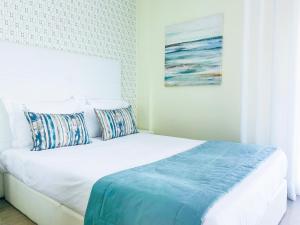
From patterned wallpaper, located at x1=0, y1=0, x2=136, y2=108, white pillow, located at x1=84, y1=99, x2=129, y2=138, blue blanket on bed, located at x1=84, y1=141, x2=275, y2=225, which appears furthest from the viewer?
white pillow, located at x1=84, y1=99, x2=129, y2=138

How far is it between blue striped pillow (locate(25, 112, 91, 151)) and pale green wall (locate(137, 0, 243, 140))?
1.47 meters

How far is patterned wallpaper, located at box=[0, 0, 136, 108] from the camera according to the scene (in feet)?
7.78

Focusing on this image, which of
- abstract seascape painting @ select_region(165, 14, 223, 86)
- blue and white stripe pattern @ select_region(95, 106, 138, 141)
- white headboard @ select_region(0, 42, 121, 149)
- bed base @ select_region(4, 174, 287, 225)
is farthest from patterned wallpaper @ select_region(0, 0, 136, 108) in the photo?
bed base @ select_region(4, 174, 287, 225)

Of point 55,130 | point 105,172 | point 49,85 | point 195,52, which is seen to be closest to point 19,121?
point 55,130

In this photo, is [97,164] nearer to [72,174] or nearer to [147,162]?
[72,174]

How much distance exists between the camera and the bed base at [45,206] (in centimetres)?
154

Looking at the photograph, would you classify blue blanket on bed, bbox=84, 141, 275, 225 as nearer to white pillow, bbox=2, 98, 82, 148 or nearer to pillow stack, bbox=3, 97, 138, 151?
pillow stack, bbox=3, 97, 138, 151

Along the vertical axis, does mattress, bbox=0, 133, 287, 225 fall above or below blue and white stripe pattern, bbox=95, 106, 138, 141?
below

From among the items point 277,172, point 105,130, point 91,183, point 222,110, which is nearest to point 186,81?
point 222,110

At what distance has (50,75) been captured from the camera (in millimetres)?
2600

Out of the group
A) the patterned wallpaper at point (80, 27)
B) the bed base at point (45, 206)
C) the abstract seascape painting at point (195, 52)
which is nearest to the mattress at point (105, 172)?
the bed base at point (45, 206)

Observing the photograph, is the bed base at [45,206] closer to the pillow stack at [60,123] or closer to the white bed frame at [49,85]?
the white bed frame at [49,85]

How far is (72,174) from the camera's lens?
4.90 feet

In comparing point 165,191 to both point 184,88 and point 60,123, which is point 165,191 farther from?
point 184,88
